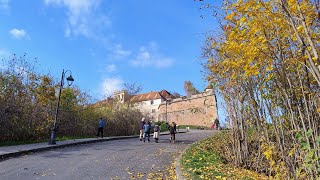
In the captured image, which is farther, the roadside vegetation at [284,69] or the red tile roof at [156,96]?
the red tile roof at [156,96]

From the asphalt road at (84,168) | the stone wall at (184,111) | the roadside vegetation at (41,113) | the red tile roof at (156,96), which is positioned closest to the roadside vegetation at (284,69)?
the asphalt road at (84,168)

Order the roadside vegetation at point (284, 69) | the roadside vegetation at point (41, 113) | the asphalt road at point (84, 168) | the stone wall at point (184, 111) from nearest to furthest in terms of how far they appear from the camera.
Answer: the roadside vegetation at point (284, 69), the asphalt road at point (84, 168), the roadside vegetation at point (41, 113), the stone wall at point (184, 111)

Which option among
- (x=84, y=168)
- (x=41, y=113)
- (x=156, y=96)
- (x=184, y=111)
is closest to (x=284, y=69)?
(x=84, y=168)

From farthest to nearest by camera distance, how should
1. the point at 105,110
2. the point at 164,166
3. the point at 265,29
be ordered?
the point at 105,110 → the point at 164,166 → the point at 265,29

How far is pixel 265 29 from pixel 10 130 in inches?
603

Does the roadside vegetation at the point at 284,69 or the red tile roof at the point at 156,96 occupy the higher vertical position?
the red tile roof at the point at 156,96

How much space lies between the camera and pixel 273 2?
4.45 m

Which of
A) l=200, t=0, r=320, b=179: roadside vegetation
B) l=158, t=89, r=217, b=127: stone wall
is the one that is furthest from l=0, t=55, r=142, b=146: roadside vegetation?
l=158, t=89, r=217, b=127: stone wall

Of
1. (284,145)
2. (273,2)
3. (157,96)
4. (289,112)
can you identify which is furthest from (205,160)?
(157,96)

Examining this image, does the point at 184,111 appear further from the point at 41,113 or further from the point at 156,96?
the point at 41,113

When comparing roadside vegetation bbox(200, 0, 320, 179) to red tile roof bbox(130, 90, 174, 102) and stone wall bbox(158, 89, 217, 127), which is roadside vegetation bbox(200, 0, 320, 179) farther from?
red tile roof bbox(130, 90, 174, 102)

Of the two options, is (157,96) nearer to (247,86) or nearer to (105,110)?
(105,110)

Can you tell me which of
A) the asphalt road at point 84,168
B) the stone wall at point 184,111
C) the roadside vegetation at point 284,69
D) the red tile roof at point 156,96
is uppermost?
the red tile roof at point 156,96

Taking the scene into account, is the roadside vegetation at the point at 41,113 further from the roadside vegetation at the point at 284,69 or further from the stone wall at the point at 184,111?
the stone wall at the point at 184,111
